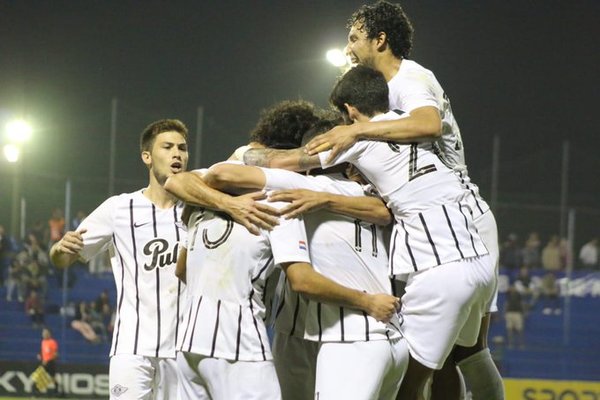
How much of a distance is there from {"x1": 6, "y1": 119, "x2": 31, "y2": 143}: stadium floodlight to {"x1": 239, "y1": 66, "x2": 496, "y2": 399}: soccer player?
1210 cm

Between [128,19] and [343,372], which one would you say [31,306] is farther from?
[128,19]

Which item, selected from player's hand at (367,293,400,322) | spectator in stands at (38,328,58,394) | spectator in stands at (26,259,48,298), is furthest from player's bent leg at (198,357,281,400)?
spectator in stands at (26,259,48,298)

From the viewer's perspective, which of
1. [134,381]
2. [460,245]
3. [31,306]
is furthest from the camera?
[31,306]

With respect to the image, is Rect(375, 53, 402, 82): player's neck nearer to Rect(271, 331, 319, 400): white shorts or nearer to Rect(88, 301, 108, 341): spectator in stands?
Rect(271, 331, 319, 400): white shorts

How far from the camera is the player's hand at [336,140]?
384cm

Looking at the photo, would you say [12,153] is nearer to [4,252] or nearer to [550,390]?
[4,252]

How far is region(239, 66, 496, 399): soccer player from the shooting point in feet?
12.8

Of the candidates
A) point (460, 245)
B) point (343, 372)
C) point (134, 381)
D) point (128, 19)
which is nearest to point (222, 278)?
point (343, 372)

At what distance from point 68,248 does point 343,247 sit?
2.04 meters

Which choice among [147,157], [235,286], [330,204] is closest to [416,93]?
[330,204]

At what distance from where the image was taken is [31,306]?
42.7ft

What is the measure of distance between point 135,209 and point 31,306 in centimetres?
816

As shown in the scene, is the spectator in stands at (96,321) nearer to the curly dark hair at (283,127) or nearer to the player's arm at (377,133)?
the curly dark hair at (283,127)

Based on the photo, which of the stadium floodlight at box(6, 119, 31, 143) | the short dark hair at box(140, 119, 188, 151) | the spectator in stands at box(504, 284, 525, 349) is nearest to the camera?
the short dark hair at box(140, 119, 188, 151)
